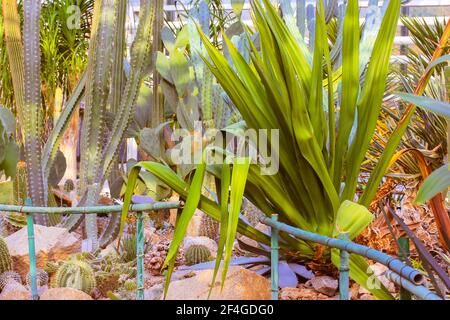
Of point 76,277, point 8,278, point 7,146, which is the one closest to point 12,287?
point 8,278

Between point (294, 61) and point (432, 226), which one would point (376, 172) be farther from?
point (432, 226)

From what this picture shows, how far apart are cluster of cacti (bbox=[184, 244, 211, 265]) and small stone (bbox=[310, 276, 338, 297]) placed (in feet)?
2.07

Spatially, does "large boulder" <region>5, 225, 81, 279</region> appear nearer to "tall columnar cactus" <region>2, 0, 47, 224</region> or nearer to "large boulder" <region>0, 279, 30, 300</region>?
"large boulder" <region>0, 279, 30, 300</region>

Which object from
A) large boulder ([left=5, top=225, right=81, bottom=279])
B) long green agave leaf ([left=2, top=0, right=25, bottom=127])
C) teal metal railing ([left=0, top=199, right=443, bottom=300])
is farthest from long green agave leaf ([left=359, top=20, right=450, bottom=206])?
long green agave leaf ([left=2, top=0, right=25, bottom=127])

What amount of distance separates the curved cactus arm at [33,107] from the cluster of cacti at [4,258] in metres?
0.59

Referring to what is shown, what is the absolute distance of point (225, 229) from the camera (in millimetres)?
1538

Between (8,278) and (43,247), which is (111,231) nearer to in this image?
(43,247)

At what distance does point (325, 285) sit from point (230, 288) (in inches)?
9.7

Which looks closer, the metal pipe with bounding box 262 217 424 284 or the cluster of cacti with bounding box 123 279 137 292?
the metal pipe with bounding box 262 217 424 284

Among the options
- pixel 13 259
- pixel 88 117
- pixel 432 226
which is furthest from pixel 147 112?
pixel 432 226

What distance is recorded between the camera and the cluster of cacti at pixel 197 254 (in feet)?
7.76

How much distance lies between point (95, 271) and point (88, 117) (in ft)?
2.88

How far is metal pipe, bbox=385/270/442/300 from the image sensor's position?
0.97m

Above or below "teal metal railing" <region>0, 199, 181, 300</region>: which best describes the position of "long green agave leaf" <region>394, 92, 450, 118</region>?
above
